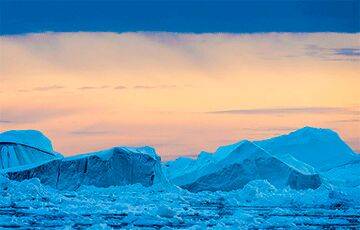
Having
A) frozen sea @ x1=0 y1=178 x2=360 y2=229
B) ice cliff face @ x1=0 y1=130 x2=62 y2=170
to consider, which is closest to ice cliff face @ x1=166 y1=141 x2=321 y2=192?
frozen sea @ x1=0 y1=178 x2=360 y2=229

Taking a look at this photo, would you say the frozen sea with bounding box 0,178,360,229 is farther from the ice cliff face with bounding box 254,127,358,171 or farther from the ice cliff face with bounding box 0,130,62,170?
the ice cliff face with bounding box 254,127,358,171

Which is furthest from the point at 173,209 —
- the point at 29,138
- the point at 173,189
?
the point at 29,138

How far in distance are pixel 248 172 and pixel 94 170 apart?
22.9 ft

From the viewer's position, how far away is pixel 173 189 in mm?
29344

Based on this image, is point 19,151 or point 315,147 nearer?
point 19,151

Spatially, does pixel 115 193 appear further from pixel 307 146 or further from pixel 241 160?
pixel 307 146

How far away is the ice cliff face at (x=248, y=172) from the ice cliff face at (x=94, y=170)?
3.58 m

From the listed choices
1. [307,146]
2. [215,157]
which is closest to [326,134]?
[307,146]

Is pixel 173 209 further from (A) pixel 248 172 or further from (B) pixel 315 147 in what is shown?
(B) pixel 315 147

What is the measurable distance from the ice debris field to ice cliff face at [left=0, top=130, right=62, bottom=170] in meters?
0.05

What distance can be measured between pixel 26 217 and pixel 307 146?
27325 mm

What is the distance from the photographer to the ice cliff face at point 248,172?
31.1 metres

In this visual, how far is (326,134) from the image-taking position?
42.3 metres

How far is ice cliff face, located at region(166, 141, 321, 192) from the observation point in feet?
102
